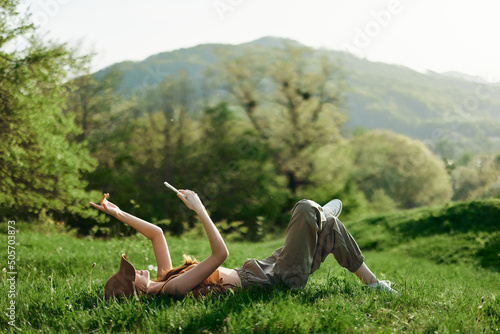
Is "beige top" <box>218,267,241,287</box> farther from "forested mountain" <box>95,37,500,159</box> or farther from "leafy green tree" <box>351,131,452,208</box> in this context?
"forested mountain" <box>95,37,500,159</box>

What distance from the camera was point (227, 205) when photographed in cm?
2933

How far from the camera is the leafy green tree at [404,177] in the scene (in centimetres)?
4653

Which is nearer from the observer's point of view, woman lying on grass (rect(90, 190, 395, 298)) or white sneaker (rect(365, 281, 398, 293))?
woman lying on grass (rect(90, 190, 395, 298))

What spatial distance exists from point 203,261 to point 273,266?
0.67 m

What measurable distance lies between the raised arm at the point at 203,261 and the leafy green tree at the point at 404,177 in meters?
43.6

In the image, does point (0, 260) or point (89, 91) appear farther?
point (89, 91)

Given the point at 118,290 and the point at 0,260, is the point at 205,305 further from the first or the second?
the point at 0,260

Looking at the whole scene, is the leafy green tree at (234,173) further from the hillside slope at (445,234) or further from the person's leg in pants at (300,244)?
the person's leg in pants at (300,244)

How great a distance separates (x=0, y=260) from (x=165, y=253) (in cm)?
464

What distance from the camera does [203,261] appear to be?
3471 millimetres

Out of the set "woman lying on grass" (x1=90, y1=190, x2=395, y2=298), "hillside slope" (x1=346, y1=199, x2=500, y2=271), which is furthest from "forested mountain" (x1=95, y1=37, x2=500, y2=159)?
"woman lying on grass" (x1=90, y1=190, x2=395, y2=298)

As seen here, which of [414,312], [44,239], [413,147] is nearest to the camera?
[414,312]

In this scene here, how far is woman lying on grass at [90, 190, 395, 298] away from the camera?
3492 millimetres

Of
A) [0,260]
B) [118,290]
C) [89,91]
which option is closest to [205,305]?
[118,290]
